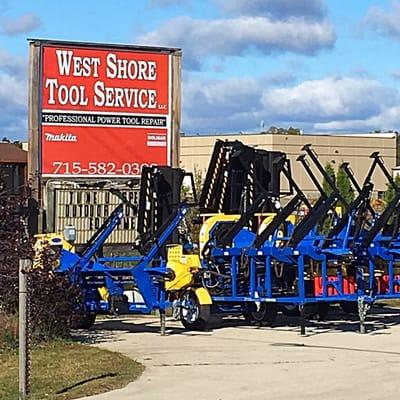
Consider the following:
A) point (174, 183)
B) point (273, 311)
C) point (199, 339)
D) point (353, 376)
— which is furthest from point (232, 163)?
point (353, 376)

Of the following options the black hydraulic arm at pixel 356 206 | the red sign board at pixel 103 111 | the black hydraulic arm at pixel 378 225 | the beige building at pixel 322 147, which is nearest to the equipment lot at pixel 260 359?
the black hydraulic arm at pixel 378 225

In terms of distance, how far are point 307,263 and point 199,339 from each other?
235 centimetres

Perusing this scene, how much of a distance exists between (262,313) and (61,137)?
7337 mm

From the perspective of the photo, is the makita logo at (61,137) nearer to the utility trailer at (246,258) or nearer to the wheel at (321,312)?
the utility trailer at (246,258)

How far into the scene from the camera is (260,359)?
15320 mm

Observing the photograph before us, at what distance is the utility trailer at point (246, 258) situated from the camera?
755 inches

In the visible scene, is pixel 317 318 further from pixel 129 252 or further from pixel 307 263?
pixel 129 252

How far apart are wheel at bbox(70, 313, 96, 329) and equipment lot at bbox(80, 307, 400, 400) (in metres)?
0.20

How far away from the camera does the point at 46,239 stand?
19328 millimetres

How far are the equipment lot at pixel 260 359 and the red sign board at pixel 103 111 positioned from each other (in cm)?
501

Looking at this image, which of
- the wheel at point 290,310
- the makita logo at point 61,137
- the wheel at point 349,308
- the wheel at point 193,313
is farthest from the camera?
the makita logo at point 61,137

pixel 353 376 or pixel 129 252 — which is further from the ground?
pixel 129 252

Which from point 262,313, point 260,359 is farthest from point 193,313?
point 260,359

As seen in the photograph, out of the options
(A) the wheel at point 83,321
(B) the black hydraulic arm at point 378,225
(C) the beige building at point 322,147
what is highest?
(C) the beige building at point 322,147
